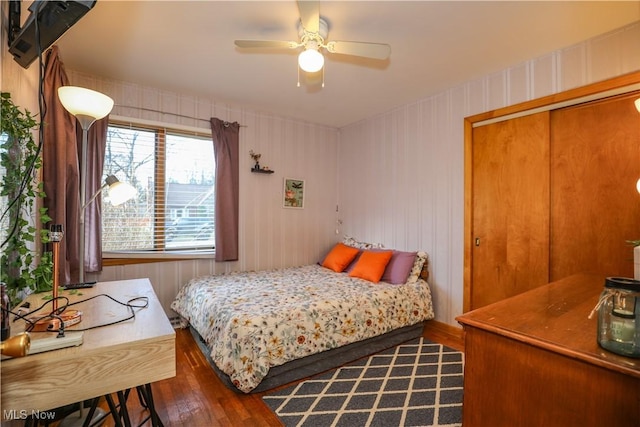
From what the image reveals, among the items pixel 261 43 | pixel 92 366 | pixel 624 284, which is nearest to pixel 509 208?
pixel 624 284

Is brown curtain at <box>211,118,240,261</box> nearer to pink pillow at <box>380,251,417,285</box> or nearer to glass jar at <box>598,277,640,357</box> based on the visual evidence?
pink pillow at <box>380,251,417,285</box>

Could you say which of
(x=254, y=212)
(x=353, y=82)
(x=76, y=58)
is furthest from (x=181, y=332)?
(x=353, y=82)

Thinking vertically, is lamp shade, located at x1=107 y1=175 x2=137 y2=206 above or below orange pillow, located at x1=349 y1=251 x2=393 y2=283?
above

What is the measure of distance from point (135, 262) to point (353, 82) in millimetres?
2821

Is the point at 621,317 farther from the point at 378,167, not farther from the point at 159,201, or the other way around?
the point at 159,201

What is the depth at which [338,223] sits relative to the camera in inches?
174

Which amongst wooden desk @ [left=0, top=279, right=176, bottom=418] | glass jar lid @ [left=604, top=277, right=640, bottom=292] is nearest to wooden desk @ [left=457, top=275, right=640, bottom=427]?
glass jar lid @ [left=604, top=277, right=640, bottom=292]

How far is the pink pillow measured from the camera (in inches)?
121

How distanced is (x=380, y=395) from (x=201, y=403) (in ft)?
3.84

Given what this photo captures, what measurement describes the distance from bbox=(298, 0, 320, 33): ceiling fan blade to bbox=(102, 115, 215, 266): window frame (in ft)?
6.80

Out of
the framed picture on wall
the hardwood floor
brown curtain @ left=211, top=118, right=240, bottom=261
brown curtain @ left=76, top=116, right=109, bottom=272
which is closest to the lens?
the hardwood floor

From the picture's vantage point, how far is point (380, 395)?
200 centimetres

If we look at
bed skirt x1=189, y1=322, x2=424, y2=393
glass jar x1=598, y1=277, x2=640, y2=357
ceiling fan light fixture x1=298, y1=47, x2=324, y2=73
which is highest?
ceiling fan light fixture x1=298, y1=47, x2=324, y2=73

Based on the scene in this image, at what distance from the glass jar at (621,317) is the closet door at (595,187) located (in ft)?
5.60
